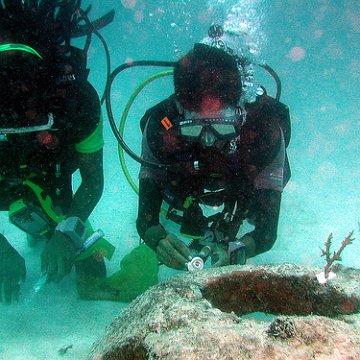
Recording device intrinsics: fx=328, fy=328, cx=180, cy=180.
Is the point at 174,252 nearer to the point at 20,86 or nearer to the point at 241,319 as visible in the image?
the point at 241,319

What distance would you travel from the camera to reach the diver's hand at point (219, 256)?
2.77m

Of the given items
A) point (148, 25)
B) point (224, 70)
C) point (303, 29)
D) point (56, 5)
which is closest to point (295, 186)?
point (224, 70)

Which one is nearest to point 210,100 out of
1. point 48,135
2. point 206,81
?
point 206,81

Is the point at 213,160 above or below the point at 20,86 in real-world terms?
below

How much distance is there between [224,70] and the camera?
310 centimetres

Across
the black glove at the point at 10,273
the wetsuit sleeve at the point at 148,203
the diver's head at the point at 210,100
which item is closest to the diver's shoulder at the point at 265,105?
the diver's head at the point at 210,100

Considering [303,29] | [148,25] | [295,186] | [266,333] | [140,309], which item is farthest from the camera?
[148,25]

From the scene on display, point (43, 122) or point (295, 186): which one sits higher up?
point (43, 122)

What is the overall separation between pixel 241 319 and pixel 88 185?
3.10 m

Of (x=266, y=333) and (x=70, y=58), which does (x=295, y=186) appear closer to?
(x=70, y=58)

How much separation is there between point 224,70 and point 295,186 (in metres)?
7.01

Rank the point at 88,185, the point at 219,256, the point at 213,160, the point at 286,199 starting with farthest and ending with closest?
the point at 286,199 < the point at 88,185 < the point at 213,160 < the point at 219,256

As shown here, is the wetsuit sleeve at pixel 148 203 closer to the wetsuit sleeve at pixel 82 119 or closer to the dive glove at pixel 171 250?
the dive glove at pixel 171 250

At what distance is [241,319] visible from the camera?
1410 mm
